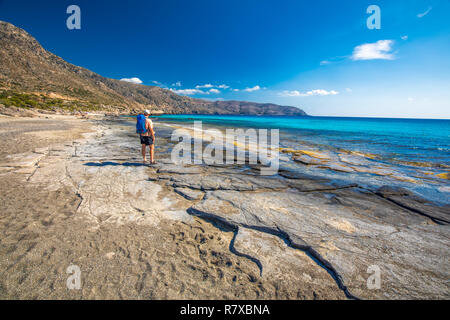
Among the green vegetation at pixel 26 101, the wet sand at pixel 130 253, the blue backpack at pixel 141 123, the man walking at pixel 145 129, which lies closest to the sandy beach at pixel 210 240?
the wet sand at pixel 130 253

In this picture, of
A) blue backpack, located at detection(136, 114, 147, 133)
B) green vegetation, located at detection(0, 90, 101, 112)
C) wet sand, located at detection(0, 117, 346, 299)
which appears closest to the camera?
wet sand, located at detection(0, 117, 346, 299)

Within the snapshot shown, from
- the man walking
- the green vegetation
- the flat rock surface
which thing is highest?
the green vegetation

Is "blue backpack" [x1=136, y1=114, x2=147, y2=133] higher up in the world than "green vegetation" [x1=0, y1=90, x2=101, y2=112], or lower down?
lower down

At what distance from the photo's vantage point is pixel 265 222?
11.9 ft

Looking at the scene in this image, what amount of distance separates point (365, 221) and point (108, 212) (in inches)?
213

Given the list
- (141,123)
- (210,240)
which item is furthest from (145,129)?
(210,240)

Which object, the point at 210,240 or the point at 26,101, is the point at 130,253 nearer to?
the point at 210,240

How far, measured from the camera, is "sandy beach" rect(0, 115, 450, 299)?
224cm

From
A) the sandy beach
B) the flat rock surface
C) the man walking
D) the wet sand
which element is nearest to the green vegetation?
the man walking

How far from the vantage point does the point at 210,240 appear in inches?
124

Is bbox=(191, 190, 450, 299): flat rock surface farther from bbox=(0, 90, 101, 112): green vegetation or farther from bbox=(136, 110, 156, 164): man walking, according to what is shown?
bbox=(0, 90, 101, 112): green vegetation
